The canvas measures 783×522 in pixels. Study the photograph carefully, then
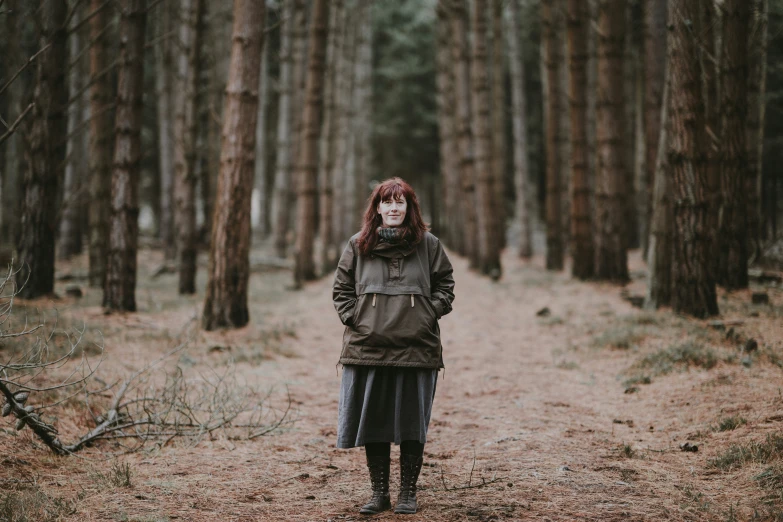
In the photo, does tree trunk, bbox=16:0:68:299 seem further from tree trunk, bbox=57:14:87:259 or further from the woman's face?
the woman's face

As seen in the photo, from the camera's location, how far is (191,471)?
14.5ft

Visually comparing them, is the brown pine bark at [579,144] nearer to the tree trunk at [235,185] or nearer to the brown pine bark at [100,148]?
the tree trunk at [235,185]

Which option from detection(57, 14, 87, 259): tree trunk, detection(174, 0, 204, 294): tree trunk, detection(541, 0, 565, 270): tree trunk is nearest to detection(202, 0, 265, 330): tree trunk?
detection(174, 0, 204, 294): tree trunk

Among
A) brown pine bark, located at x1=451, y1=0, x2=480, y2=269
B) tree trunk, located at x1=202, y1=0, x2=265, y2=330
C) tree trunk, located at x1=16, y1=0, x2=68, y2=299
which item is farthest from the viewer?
brown pine bark, located at x1=451, y1=0, x2=480, y2=269

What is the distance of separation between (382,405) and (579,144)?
11665 mm

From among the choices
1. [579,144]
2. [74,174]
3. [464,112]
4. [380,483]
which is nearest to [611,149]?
[579,144]

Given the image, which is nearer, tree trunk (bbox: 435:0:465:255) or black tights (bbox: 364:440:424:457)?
black tights (bbox: 364:440:424:457)

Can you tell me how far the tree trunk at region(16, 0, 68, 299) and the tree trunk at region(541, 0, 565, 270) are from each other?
37.6 ft

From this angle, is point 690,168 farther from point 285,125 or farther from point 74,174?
point 74,174

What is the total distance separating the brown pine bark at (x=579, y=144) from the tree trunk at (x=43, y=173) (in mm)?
9874

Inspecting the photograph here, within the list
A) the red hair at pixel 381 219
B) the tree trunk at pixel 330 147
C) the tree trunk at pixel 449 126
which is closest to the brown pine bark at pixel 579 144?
the tree trunk at pixel 330 147

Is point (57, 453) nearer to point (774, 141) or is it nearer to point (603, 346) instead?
point (603, 346)

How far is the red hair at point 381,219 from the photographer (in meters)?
3.92

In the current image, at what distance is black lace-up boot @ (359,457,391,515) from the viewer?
3.79m
